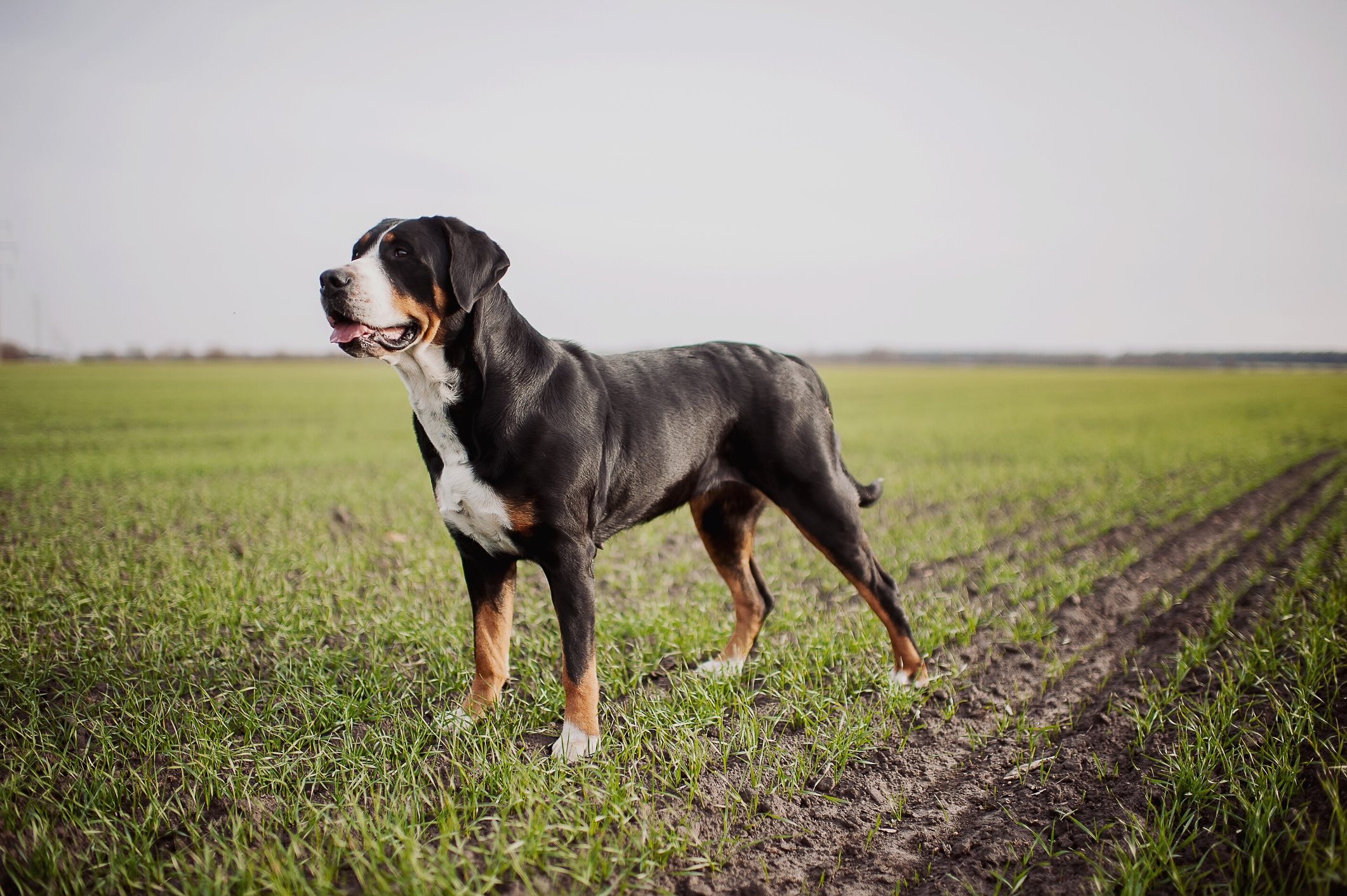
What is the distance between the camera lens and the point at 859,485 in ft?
15.1

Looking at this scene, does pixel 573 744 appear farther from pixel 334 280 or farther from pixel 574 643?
pixel 334 280

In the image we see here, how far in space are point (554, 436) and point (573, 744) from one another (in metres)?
1.39

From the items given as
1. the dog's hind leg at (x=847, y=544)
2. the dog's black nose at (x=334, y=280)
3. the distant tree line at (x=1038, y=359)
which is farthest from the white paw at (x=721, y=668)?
the distant tree line at (x=1038, y=359)

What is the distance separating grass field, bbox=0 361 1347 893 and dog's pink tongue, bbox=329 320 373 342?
1.81 meters

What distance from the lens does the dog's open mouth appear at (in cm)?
305

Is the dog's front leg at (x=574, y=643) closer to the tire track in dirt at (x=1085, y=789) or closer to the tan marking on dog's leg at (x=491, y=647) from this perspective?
the tan marking on dog's leg at (x=491, y=647)

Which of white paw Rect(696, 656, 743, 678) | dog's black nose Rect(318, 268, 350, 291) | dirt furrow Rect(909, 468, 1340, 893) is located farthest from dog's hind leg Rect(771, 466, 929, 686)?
dog's black nose Rect(318, 268, 350, 291)

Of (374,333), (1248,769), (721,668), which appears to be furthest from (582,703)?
(1248,769)

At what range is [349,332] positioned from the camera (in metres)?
3.06

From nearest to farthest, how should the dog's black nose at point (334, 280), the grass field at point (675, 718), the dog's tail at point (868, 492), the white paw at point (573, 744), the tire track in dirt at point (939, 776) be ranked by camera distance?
1. the grass field at point (675, 718)
2. the tire track in dirt at point (939, 776)
3. the dog's black nose at point (334, 280)
4. the white paw at point (573, 744)
5. the dog's tail at point (868, 492)

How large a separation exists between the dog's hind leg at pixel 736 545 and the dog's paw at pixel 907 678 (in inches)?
32.7

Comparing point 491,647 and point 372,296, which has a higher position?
point 372,296

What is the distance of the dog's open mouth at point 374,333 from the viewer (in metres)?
3.05

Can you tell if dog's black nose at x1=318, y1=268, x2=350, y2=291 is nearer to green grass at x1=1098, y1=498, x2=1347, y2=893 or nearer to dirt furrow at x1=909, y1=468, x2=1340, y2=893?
dirt furrow at x1=909, y1=468, x2=1340, y2=893
